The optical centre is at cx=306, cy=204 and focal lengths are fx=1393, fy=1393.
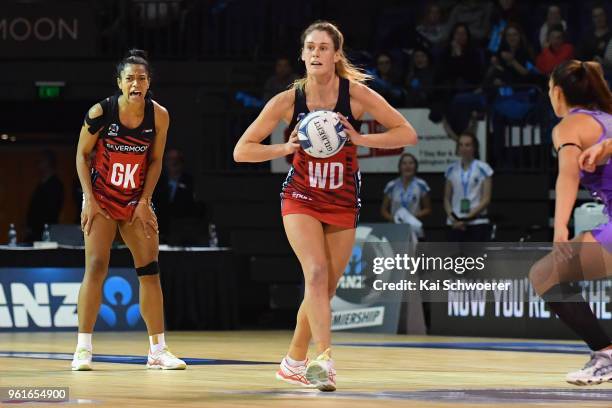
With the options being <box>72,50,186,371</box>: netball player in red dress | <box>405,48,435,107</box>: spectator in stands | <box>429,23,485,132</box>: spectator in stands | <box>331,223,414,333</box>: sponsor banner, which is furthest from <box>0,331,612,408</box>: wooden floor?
<box>405,48,435,107</box>: spectator in stands

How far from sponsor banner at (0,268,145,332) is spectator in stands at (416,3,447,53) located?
569cm

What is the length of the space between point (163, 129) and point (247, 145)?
1.81m

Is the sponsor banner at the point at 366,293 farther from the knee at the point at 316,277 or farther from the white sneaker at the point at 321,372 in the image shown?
the white sneaker at the point at 321,372

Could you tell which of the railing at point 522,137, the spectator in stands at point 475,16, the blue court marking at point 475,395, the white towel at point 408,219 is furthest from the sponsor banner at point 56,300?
the blue court marking at point 475,395

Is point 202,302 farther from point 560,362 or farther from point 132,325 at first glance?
point 560,362

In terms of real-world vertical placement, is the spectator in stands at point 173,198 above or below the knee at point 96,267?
→ above

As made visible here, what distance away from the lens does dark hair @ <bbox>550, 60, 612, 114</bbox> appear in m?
7.77

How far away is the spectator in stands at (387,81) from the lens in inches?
676

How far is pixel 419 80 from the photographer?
17.6 m

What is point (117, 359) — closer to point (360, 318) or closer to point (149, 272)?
point (149, 272)

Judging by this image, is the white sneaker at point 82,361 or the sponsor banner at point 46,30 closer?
the white sneaker at point 82,361

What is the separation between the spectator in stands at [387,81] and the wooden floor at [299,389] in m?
4.47

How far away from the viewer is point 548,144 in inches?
675

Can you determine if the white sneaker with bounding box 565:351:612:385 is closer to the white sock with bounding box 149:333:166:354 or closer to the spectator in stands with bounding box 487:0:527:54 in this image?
the white sock with bounding box 149:333:166:354
